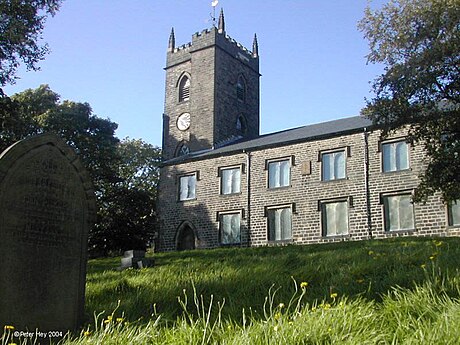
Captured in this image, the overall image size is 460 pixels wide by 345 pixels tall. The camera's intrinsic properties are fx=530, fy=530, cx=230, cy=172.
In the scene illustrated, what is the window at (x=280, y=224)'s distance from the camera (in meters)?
30.2

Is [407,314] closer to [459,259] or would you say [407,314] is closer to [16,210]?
[459,259]

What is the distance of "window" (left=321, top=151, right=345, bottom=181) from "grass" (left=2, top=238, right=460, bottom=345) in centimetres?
1876

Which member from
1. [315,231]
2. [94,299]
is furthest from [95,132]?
[94,299]

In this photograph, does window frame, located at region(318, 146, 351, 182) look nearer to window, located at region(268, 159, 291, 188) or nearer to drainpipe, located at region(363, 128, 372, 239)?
drainpipe, located at region(363, 128, 372, 239)

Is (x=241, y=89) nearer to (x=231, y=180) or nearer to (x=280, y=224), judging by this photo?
(x=231, y=180)

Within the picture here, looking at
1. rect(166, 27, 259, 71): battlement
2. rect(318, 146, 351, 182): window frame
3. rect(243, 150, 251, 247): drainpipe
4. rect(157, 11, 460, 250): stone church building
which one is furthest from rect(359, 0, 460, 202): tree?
rect(166, 27, 259, 71): battlement

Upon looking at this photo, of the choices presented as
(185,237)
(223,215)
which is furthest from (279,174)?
(185,237)

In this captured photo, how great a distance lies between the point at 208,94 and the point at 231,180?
13.0 meters

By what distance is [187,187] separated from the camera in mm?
34719

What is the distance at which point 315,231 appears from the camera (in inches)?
1142

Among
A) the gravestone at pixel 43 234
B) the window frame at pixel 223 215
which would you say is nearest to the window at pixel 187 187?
the window frame at pixel 223 215

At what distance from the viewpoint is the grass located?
4738 millimetres

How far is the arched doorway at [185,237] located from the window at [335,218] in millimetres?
9105

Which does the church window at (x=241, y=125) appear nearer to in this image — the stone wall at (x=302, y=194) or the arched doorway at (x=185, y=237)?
the stone wall at (x=302, y=194)
